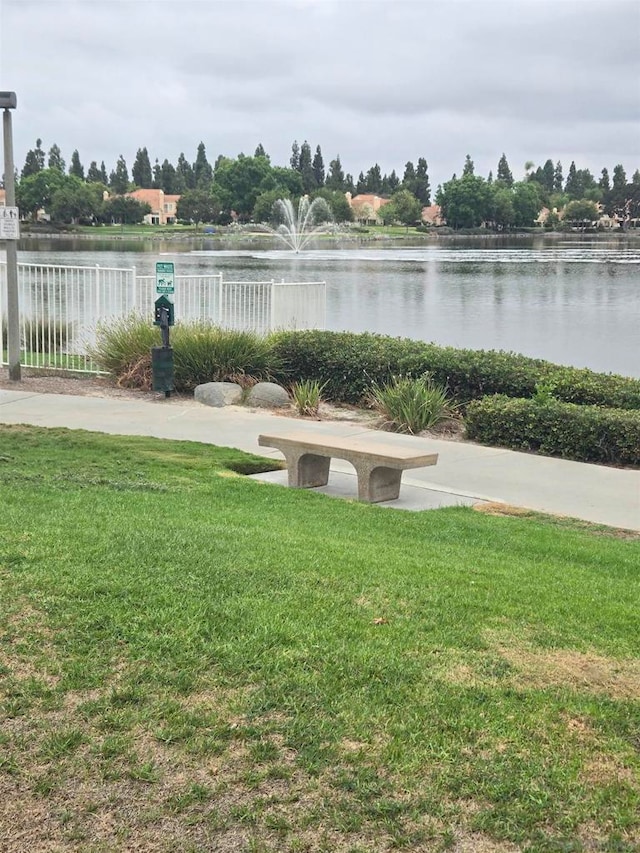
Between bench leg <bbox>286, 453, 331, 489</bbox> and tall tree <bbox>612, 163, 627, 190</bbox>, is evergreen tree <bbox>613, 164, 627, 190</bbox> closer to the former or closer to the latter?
tall tree <bbox>612, 163, 627, 190</bbox>

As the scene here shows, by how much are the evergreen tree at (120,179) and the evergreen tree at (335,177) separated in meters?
31.4

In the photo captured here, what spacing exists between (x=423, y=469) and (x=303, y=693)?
5.97m

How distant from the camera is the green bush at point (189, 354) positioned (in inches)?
544

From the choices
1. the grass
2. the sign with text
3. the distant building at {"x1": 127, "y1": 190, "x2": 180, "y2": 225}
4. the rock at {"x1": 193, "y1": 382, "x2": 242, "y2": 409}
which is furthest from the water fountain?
the grass

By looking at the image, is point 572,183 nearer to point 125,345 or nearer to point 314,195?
point 314,195

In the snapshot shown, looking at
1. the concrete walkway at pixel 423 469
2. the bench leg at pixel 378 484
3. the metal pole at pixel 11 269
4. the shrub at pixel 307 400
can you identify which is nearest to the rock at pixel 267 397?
the shrub at pixel 307 400

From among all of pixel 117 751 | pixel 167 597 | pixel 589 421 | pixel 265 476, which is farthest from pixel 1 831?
pixel 589 421

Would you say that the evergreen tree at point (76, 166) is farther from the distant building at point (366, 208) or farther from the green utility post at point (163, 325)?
the green utility post at point (163, 325)

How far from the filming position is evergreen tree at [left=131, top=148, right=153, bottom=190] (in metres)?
166

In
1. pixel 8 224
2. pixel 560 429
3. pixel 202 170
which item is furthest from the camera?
pixel 202 170

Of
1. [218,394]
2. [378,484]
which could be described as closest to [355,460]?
[378,484]

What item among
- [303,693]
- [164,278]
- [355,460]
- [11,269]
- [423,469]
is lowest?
[423,469]

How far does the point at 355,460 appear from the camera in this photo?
25.9 feet

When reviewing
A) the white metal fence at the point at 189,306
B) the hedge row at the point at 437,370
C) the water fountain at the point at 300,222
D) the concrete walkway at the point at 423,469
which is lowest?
the concrete walkway at the point at 423,469
